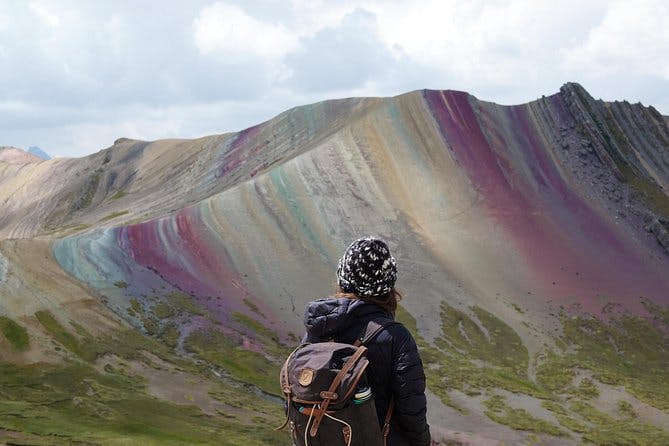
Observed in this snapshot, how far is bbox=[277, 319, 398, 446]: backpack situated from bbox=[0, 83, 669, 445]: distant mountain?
21802 millimetres

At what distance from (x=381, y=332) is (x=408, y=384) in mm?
553

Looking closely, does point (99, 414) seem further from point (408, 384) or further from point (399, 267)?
point (399, 267)

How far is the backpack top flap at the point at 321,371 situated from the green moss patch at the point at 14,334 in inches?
1438

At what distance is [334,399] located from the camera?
21.5 feet

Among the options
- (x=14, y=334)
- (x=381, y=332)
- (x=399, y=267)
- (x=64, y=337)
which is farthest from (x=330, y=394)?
(x=399, y=267)

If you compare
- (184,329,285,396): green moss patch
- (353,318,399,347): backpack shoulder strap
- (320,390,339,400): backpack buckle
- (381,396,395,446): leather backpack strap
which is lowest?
(184,329,285,396): green moss patch

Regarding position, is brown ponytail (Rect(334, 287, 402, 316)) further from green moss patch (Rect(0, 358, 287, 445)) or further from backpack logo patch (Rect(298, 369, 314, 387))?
green moss patch (Rect(0, 358, 287, 445))

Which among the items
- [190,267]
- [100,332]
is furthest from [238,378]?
[190,267]

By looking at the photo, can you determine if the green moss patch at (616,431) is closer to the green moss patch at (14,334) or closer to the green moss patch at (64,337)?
the green moss patch at (64,337)

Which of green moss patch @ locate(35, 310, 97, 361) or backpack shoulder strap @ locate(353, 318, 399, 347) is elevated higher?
backpack shoulder strap @ locate(353, 318, 399, 347)

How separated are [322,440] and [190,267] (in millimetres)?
54340

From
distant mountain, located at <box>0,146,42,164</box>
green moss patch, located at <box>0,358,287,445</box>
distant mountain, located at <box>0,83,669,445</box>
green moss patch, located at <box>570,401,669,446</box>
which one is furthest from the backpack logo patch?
distant mountain, located at <box>0,146,42,164</box>

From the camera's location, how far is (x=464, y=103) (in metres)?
87.1

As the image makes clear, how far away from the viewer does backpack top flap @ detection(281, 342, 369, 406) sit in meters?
6.55
